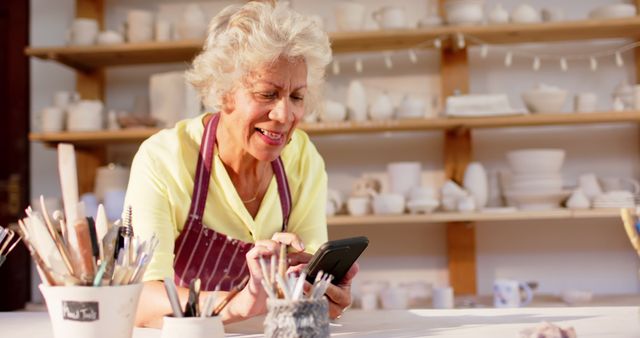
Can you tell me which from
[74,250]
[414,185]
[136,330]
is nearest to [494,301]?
[414,185]

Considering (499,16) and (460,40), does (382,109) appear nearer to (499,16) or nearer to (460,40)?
(460,40)

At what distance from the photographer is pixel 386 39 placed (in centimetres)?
302

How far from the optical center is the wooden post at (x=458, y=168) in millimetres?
3150

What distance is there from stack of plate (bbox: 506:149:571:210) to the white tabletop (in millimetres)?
1554

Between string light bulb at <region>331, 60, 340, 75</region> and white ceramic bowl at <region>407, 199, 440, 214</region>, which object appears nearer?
white ceramic bowl at <region>407, 199, 440, 214</region>

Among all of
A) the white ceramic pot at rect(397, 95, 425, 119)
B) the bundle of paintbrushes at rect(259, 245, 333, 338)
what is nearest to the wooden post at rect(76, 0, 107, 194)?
the white ceramic pot at rect(397, 95, 425, 119)

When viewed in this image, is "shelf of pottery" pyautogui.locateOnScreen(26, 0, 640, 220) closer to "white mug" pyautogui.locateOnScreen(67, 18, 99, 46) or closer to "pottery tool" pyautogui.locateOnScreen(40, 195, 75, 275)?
"white mug" pyautogui.locateOnScreen(67, 18, 99, 46)

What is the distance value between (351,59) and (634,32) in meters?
1.13

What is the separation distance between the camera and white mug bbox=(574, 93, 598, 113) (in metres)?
2.91

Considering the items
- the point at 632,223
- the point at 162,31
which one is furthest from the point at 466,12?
the point at 632,223

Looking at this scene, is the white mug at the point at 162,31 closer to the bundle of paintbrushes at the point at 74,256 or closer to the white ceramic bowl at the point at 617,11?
the white ceramic bowl at the point at 617,11

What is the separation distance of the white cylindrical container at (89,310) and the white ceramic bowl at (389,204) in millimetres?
2008

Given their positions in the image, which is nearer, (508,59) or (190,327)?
(190,327)

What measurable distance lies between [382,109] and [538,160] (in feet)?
2.01
